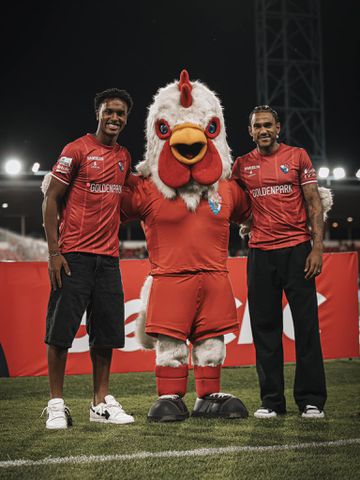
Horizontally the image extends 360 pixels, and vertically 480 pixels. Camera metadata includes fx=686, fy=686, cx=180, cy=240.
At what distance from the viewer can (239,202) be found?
4203 mm

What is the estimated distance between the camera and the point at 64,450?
3.15 meters

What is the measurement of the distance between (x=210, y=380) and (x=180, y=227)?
910 mm

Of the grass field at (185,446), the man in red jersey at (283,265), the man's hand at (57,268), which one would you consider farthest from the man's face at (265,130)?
the grass field at (185,446)

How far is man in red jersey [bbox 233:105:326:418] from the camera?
13.1ft

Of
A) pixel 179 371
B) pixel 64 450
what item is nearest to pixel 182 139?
pixel 179 371

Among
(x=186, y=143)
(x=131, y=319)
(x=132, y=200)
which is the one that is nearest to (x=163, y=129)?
(x=186, y=143)

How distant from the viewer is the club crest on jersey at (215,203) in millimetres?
4082

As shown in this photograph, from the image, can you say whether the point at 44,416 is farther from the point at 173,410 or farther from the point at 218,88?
the point at 218,88

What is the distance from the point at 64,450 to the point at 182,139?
182cm

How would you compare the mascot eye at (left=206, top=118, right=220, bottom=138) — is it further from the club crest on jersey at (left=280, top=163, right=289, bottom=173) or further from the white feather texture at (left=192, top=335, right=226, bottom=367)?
the white feather texture at (left=192, top=335, right=226, bottom=367)

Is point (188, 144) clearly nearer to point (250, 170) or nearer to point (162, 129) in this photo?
point (162, 129)

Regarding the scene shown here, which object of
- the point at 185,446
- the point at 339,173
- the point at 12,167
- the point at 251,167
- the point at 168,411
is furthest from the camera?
the point at 339,173

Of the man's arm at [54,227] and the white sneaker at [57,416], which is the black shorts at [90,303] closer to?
the man's arm at [54,227]

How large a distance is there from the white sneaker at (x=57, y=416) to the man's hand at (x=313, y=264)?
1.57 meters
